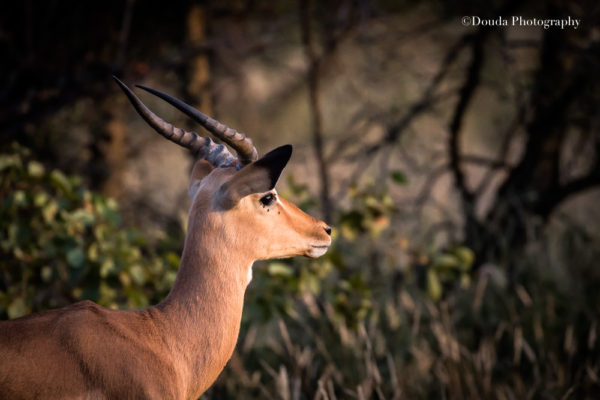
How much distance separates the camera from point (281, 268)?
370cm

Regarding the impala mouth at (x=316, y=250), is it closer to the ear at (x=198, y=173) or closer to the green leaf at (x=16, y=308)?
the ear at (x=198, y=173)

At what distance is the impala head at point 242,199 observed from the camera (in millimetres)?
2088

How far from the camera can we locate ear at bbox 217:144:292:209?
2.05m

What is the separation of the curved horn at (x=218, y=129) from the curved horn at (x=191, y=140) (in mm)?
87

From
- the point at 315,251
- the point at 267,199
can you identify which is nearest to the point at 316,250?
the point at 315,251

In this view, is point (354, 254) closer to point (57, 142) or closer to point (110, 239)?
point (110, 239)

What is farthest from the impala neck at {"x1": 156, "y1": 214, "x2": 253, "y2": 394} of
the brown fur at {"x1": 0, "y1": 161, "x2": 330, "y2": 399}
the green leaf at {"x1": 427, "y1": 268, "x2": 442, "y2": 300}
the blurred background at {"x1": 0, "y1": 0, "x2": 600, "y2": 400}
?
the green leaf at {"x1": 427, "y1": 268, "x2": 442, "y2": 300}

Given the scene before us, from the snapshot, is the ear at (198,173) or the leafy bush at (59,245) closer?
the ear at (198,173)

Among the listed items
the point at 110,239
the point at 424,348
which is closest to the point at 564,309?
the point at 424,348

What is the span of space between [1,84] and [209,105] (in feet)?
6.77

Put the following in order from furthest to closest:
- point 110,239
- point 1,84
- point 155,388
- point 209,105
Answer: point 209,105 < point 1,84 < point 110,239 < point 155,388

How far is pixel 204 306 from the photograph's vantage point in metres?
2.14

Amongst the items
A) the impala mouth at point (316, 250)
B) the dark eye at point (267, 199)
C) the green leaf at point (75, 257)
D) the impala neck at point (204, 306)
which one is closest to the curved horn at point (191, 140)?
the dark eye at point (267, 199)

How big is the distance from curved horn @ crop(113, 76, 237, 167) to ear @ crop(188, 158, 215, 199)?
23 millimetres
